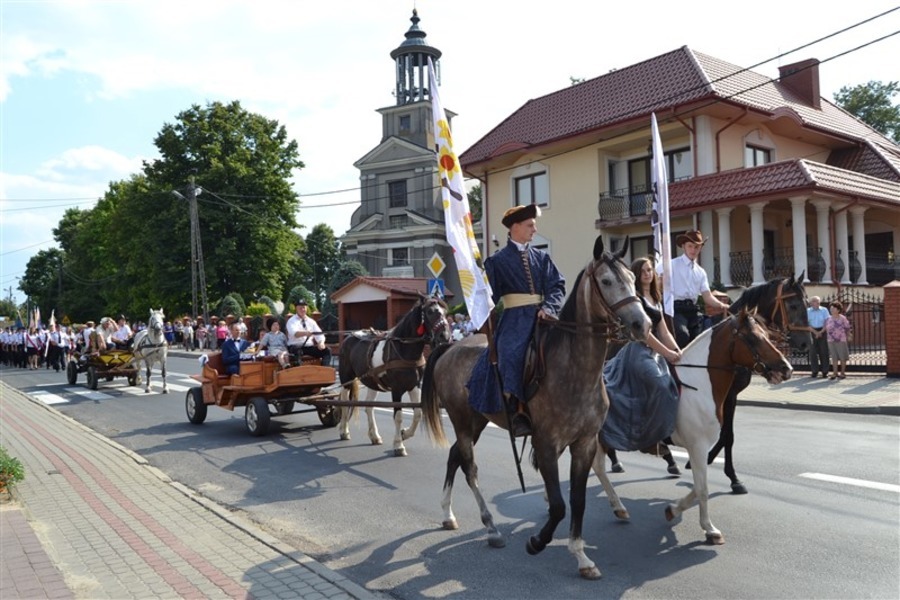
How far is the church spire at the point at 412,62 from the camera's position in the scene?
5488 cm

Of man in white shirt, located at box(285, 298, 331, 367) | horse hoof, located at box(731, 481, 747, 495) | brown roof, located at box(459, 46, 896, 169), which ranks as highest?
brown roof, located at box(459, 46, 896, 169)

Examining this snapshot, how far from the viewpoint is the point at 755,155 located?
2747cm

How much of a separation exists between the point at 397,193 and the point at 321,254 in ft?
71.2

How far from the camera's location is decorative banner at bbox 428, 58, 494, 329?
5281 millimetres

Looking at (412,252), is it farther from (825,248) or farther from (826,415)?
(826,415)

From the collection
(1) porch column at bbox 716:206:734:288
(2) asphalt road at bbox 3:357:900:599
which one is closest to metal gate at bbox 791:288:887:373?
(1) porch column at bbox 716:206:734:288

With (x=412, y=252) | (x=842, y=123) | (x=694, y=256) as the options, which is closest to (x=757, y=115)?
(x=842, y=123)

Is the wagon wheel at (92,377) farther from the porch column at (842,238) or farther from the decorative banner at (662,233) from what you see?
the porch column at (842,238)

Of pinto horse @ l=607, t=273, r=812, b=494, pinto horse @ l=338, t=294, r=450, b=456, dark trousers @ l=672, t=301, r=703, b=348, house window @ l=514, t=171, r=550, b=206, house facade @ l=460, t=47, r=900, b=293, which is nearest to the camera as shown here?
pinto horse @ l=607, t=273, r=812, b=494

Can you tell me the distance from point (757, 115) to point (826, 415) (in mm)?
16899

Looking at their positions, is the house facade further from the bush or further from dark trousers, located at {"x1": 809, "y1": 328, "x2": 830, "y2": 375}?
the bush

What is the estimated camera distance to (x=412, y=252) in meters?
52.7

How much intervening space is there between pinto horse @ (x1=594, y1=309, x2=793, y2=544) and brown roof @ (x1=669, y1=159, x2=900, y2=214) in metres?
17.4

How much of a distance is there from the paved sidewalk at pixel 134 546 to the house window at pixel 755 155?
25.4 m
